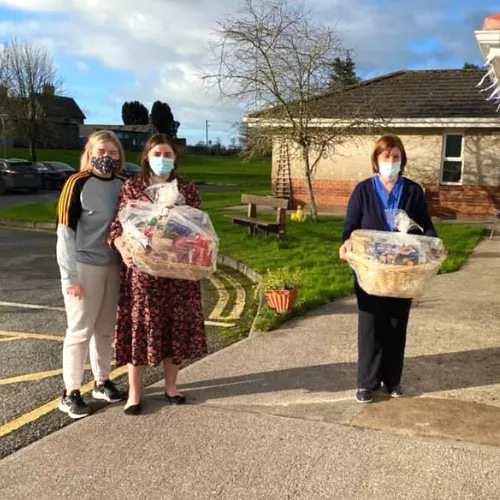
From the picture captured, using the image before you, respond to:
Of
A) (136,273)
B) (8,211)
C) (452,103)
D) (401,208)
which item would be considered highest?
(452,103)

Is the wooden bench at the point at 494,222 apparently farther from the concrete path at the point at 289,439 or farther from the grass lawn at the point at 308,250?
the concrete path at the point at 289,439

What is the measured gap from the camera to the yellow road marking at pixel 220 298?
7121mm

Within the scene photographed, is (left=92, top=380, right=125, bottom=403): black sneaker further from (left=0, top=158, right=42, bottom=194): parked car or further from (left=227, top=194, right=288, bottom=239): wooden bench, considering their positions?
(left=0, top=158, right=42, bottom=194): parked car

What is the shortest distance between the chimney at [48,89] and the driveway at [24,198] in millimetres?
14389

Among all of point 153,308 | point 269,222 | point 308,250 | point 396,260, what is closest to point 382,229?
point 396,260

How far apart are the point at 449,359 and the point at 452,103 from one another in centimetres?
1482

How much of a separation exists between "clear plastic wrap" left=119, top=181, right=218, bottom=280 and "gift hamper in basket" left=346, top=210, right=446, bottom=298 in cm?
102

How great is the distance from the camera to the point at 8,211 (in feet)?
62.6

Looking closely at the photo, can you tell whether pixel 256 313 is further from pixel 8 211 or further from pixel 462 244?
pixel 8 211

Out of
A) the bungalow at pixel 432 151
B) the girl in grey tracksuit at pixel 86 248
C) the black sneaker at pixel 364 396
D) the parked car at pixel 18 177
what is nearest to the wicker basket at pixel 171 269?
the girl in grey tracksuit at pixel 86 248

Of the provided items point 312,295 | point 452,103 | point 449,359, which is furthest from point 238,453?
point 452,103

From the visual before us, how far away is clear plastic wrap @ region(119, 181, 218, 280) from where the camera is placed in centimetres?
382

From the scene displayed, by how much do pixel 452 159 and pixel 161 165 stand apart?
15488 millimetres

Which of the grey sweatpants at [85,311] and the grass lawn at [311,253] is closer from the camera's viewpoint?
the grey sweatpants at [85,311]
